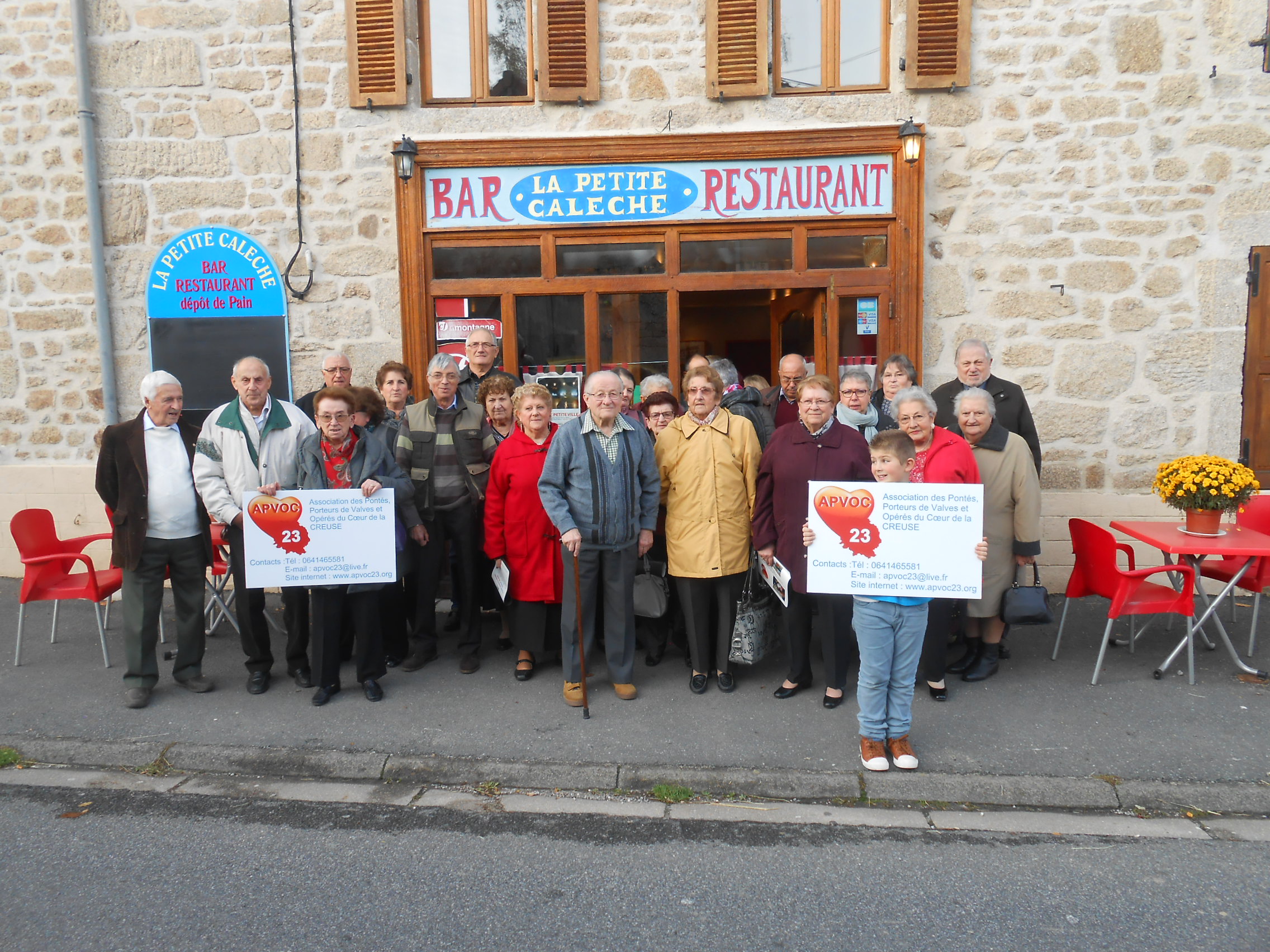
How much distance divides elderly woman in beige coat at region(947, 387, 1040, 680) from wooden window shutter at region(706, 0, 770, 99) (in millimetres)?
3268

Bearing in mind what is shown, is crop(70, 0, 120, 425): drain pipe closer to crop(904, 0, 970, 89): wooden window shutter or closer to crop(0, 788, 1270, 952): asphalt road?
crop(0, 788, 1270, 952): asphalt road

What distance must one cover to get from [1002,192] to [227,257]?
6.13 m

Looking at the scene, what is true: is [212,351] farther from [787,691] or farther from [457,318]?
[787,691]

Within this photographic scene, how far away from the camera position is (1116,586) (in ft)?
16.5

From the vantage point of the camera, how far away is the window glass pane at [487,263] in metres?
7.12

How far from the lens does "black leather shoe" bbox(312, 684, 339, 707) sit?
16.1 ft

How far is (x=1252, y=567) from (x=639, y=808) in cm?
431

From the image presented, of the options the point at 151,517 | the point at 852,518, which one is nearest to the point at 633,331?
the point at 852,518

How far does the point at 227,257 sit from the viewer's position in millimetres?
7039

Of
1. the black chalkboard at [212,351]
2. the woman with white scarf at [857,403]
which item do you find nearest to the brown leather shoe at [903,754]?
the woman with white scarf at [857,403]

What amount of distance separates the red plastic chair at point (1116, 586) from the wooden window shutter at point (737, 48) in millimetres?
4050

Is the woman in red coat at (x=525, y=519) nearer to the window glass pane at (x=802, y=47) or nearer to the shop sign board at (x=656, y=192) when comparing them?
the shop sign board at (x=656, y=192)

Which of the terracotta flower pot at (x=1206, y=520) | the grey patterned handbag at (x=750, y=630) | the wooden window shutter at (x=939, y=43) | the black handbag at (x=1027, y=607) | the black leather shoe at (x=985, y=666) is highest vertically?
the wooden window shutter at (x=939, y=43)

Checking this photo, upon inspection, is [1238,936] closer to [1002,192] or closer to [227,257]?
[1002,192]
